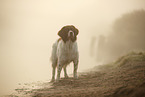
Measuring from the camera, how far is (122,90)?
276 cm

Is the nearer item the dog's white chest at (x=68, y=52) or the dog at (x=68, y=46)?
the dog at (x=68, y=46)

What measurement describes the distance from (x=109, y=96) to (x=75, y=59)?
4.97 m

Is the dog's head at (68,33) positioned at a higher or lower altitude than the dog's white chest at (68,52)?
higher

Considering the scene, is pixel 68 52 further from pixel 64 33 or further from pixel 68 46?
pixel 64 33

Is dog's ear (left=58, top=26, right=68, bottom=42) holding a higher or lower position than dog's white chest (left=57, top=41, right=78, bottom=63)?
higher

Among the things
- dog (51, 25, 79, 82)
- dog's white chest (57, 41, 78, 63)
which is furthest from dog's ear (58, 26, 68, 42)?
dog's white chest (57, 41, 78, 63)

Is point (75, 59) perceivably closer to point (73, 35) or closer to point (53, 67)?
A: point (73, 35)

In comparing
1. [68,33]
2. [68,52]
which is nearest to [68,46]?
[68,52]

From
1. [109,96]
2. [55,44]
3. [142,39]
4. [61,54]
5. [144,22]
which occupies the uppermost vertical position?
[144,22]

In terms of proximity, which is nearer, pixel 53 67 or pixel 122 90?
pixel 122 90

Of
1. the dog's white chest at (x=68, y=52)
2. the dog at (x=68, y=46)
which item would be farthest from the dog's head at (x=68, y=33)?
the dog's white chest at (x=68, y=52)

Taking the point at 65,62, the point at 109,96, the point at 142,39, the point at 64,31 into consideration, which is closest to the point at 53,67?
the point at 65,62

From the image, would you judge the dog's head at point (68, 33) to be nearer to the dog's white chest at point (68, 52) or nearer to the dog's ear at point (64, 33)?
the dog's ear at point (64, 33)

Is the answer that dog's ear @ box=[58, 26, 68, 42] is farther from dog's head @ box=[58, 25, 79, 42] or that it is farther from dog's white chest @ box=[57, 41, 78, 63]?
dog's white chest @ box=[57, 41, 78, 63]
